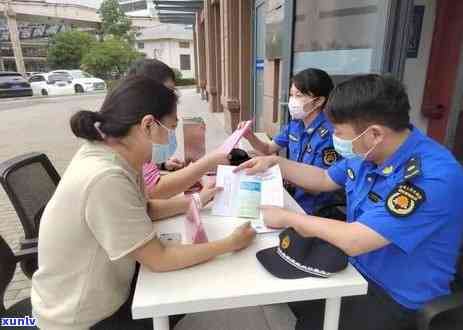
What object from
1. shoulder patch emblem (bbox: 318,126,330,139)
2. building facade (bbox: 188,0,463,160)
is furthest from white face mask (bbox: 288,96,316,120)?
building facade (bbox: 188,0,463,160)

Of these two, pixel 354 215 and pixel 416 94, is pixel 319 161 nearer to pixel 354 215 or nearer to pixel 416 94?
pixel 354 215

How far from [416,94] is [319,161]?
45.3 inches

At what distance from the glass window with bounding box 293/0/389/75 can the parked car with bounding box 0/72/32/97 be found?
51.2 feet

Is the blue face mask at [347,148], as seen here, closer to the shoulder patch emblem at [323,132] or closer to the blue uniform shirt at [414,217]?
the blue uniform shirt at [414,217]

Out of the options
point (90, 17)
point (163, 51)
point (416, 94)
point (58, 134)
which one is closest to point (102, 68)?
point (163, 51)

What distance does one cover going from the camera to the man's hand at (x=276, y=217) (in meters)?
1.19

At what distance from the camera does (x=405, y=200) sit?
97 centimetres

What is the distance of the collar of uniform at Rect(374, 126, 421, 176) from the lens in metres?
1.09

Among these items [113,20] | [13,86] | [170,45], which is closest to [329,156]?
[13,86]

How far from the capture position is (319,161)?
1878 millimetres

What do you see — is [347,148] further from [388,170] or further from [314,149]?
[314,149]

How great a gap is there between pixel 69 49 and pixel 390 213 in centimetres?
2660

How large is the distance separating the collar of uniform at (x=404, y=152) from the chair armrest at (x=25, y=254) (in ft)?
4.38

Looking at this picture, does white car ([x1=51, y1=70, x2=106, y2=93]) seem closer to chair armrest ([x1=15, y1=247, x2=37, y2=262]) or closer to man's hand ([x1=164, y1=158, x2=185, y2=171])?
man's hand ([x1=164, y1=158, x2=185, y2=171])
